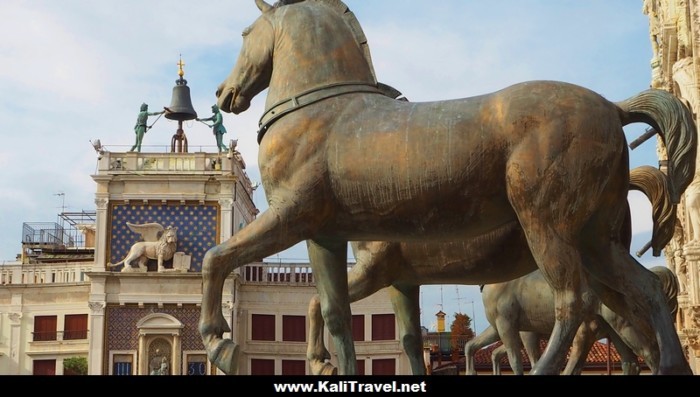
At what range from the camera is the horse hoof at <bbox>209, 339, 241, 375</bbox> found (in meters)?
6.45

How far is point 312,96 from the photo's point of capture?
273 inches

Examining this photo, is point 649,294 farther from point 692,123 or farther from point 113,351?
point 113,351

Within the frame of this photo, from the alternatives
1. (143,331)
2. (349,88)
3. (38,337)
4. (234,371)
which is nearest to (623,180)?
(349,88)

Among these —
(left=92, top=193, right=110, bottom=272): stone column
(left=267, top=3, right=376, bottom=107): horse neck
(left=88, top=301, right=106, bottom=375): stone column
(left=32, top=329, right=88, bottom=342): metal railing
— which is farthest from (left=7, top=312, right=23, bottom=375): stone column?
(left=267, top=3, right=376, bottom=107): horse neck

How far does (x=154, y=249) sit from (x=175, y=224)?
167 cm

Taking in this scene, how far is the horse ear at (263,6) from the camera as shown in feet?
24.4

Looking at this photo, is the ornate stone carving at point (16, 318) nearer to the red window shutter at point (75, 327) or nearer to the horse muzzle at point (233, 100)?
the red window shutter at point (75, 327)

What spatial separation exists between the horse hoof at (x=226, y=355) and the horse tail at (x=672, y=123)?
8.72ft

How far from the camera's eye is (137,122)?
55.1 meters

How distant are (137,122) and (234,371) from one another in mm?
49814

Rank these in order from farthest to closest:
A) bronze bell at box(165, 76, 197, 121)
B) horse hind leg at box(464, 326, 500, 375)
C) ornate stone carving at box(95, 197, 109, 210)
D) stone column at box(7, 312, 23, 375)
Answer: bronze bell at box(165, 76, 197, 121)
stone column at box(7, 312, 23, 375)
ornate stone carving at box(95, 197, 109, 210)
horse hind leg at box(464, 326, 500, 375)

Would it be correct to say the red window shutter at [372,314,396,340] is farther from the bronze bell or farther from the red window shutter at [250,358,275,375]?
the bronze bell

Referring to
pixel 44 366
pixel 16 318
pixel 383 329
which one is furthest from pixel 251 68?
pixel 16 318

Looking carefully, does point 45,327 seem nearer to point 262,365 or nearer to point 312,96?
point 262,365
